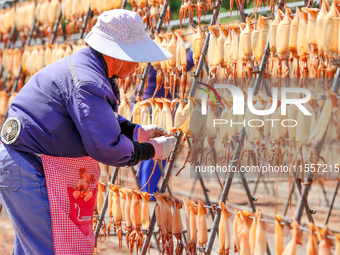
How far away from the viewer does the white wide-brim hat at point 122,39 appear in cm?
248

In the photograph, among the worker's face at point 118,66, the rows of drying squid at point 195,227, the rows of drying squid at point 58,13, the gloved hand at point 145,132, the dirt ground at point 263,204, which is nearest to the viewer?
the rows of drying squid at point 195,227

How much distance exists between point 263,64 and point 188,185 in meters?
5.96

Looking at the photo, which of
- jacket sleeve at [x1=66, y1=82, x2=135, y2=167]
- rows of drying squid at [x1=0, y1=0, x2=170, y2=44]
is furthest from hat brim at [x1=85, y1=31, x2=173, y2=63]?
rows of drying squid at [x1=0, y1=0, x2=170, y2=44]

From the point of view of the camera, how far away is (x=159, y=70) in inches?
145

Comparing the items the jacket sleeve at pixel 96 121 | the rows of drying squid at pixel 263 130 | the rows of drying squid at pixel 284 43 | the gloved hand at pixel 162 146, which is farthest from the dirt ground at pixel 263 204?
the jacket sleeve at pixel 96 121

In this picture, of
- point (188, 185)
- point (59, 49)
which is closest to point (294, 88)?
point (59, 49)

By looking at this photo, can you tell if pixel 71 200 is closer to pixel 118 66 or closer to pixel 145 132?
pixel 145 132

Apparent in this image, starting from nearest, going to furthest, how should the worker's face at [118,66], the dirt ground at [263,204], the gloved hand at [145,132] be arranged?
the worker's face at [118,66] → the gloved hand at [145,132] → the dirt ground at [263,204]

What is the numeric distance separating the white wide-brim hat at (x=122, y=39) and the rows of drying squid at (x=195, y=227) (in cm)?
102

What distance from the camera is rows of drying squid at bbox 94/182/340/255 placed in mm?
2426

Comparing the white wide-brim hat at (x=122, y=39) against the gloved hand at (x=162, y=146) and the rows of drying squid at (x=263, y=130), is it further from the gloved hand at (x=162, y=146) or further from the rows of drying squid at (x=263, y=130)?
the rows of drying squid at (x=263, y=130)

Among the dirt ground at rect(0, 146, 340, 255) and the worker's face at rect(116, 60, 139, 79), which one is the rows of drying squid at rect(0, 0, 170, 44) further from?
the dirt ground at rect(0, 146, 340, 255)

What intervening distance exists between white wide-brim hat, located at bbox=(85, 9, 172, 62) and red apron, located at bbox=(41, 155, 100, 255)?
622 millimetres

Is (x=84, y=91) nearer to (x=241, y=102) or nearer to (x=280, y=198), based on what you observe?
(x=241, y=102)
